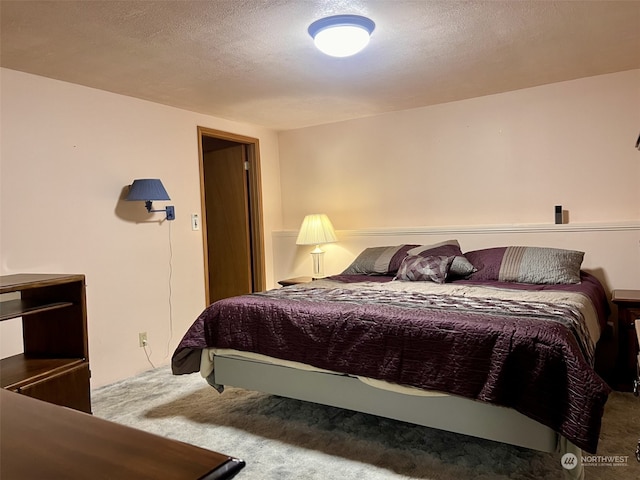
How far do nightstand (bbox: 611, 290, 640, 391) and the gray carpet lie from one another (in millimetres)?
166

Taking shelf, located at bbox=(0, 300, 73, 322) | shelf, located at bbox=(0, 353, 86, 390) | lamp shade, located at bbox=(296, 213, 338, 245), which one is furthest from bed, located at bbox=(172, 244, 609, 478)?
lamp shade, located at bbox=(296, 213, 338, 245)

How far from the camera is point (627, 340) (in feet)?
9.11

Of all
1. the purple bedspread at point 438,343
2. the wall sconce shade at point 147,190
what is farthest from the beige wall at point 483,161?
the wall sconce shade at point 147,190

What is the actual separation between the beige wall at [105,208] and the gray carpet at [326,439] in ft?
1.94

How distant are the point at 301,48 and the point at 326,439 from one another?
211cm

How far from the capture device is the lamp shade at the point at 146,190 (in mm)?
3199

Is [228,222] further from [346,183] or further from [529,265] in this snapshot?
[529,265]

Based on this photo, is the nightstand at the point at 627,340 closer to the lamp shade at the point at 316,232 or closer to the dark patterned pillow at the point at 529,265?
the dark patterned pillow at the point at 529,265

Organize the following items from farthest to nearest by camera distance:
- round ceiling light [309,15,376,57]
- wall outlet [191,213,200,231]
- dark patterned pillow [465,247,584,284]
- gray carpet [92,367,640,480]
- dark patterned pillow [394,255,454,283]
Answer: wall outlet [191,213,200,231]
dark patterned pillow [394,255,454,283]
dark patterned pillow [465,247,584,284]
round ceiling light [309,15,376,57]
gray carpet [92,367,640,480]

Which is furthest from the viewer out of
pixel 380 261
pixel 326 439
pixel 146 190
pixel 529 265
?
pixel 380 261

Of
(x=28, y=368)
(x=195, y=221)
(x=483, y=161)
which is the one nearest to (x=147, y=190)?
(x=195, y=221)

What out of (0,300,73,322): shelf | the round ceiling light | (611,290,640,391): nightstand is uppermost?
the round ceiling light

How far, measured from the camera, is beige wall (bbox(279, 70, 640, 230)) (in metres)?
3.26

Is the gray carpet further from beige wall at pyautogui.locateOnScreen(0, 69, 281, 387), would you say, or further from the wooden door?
the wooden door
